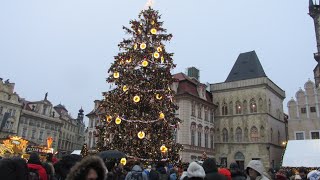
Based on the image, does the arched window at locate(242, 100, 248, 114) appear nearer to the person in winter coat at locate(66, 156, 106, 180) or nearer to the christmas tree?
the christmas tree

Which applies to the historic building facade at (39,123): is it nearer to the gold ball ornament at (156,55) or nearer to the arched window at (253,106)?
the arched window at (253,106)

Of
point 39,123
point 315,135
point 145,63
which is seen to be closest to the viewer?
point 145,63

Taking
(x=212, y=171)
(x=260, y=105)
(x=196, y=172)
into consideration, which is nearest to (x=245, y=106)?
(x=260, y=105)

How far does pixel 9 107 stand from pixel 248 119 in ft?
132

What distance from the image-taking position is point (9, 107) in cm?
5231

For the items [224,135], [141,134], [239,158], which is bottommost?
[239,158]

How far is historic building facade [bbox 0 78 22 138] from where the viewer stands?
167ft

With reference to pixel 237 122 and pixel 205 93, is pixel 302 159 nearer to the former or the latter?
pixel 237 122

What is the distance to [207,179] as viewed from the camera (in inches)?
201

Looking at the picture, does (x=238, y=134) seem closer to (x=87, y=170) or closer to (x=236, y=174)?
(x=236, y=174)

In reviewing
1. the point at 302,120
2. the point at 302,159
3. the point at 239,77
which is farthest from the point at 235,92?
the point at 302,159

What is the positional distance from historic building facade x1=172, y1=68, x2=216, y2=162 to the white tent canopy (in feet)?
37.5

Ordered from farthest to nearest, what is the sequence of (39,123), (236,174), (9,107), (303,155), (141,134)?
(39,123) → (9,107) → (303,155) → (141,134) → (236,174)

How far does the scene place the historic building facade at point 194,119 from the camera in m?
36.5
